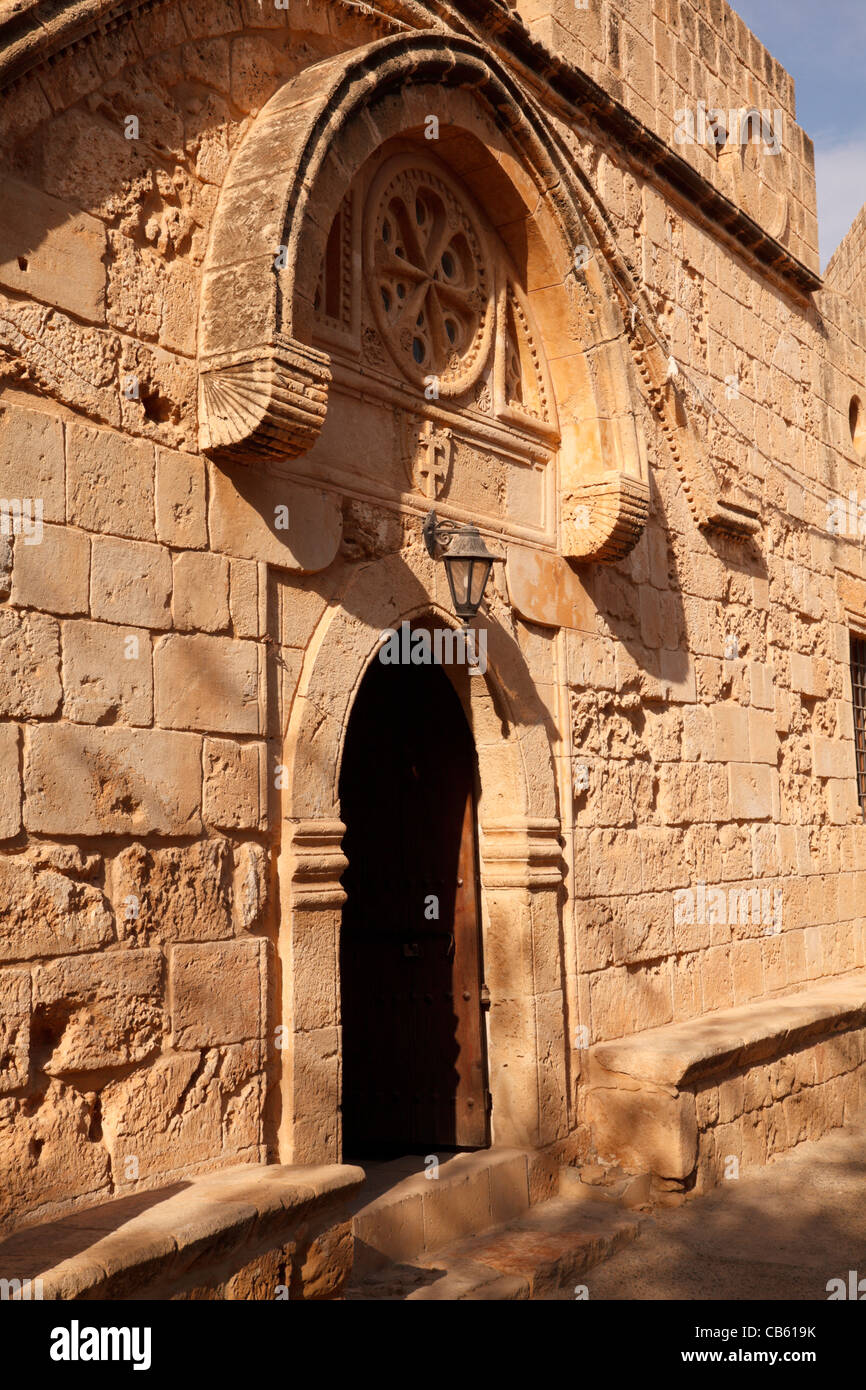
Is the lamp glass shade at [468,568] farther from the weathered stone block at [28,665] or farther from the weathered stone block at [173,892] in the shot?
the weathered stone block at [28,665]

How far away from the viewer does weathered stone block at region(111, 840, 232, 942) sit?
11.5ft

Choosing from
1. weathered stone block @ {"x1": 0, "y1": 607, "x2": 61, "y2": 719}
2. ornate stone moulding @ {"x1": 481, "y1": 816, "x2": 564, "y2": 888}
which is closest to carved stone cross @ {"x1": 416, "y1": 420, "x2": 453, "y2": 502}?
ornate stone moulding @ {"x1": 481, "y1": 816, "x2": 564, "y2": 888}

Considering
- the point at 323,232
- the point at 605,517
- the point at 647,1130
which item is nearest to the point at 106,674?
the point at 323,232

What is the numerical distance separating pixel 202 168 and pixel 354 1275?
11.5 ft

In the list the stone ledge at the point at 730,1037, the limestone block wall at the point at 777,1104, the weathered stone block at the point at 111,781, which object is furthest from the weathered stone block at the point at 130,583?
the limestone block wall at the point at 777,1104

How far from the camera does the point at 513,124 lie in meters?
5.22

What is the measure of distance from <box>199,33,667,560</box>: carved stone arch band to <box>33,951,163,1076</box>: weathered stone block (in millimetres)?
1524

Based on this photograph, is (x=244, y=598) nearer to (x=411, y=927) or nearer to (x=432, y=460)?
(x=432, y=460)

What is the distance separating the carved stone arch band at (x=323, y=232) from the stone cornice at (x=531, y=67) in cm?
22

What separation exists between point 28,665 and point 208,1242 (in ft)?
4.79

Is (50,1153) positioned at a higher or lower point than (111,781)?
lower

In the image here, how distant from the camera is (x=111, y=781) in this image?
349 cm

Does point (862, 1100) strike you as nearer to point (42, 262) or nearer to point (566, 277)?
point (566, 277)

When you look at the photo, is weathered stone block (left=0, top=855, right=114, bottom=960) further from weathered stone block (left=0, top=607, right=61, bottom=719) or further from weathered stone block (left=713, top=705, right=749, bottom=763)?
weathered stone block (left=713, top=705, right=749, bottom=763)
